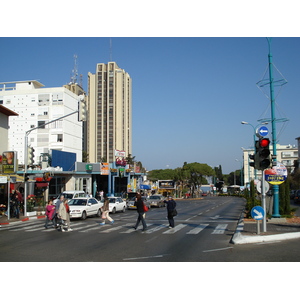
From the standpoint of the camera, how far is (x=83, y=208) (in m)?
24.1

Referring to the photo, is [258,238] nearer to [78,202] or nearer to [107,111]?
[78,202]

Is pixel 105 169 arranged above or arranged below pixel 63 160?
below

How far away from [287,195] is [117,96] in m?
125

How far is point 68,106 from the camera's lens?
7144 cm

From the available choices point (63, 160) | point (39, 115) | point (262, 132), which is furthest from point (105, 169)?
point (262, 132)

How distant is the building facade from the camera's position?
470 feet

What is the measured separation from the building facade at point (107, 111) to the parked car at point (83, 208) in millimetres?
117601

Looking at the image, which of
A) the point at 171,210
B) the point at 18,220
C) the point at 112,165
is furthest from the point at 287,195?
the point at 112,165

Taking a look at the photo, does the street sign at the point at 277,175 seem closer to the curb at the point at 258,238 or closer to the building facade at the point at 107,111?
the curb at the point at 258,238

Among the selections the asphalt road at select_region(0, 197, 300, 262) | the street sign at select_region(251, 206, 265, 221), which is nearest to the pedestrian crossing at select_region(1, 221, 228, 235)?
the asphalt road at select_region(0, 197, 300, 262)

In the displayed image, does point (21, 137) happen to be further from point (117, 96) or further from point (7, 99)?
point (117, 96)

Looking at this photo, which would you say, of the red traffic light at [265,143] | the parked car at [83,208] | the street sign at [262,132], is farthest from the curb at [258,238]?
the parked car at [83,208]

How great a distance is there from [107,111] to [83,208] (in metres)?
123

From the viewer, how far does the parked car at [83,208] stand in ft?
77.6
